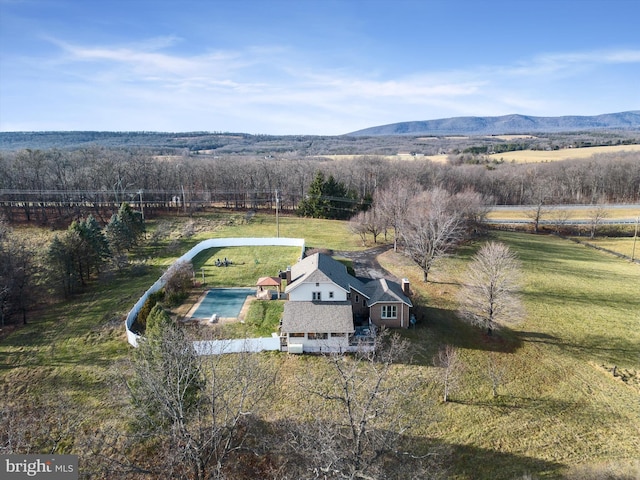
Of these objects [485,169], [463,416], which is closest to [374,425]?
[463,416]

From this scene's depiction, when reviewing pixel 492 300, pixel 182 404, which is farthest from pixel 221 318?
→ pixel 492 300

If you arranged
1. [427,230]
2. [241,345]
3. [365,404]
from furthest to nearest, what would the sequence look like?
[427,230] < [241,345] < [365,404]

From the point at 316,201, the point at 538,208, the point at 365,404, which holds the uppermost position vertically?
the point at 316,201

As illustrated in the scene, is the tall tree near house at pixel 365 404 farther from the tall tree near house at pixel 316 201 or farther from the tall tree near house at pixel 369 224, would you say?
the tall tree near house at pixel 316 201

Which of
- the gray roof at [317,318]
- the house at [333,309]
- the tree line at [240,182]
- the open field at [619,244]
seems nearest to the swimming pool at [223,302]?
the house at [333,309]

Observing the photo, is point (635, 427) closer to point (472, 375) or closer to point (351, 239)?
point (472, 375)

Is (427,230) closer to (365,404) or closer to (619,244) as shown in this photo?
(365,404)
